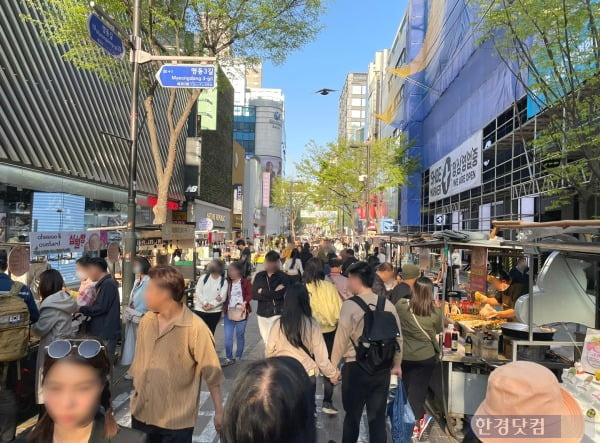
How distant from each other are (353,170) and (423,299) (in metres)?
31.0

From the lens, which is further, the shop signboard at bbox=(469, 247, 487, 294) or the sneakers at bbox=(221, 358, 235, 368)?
the shop signboard at bbox=(469, 247, 487, 294)

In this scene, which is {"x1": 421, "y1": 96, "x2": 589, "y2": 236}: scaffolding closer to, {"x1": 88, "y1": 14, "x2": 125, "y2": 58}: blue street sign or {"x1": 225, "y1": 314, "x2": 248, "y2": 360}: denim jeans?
{"x1": 225, "y1": 314, "x2": 248, "y2": 360}: denim jeans

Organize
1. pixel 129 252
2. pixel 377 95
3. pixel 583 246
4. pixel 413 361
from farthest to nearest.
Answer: pixel 377 95
pixel 129 252
pixel 413 361
pixel 583 246

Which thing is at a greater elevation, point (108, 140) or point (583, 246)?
point (108, 140)

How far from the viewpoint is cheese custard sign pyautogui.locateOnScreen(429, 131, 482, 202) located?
16.2m

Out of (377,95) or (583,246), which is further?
(377,95)

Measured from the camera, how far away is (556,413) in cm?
164

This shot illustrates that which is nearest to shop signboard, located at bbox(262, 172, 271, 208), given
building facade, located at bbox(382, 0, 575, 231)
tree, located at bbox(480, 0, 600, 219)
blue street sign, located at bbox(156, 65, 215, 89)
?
building facade, located at bbox(382, 0, 575, 231)

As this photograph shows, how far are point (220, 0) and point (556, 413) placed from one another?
38.5 feet

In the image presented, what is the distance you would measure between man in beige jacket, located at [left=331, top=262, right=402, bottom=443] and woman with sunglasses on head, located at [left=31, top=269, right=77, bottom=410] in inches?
104

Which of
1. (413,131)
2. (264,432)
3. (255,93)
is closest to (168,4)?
(264,432)

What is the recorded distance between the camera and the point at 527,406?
1.61 m

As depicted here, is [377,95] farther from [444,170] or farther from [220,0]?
[220,0]

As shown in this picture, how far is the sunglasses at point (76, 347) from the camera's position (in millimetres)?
1865
